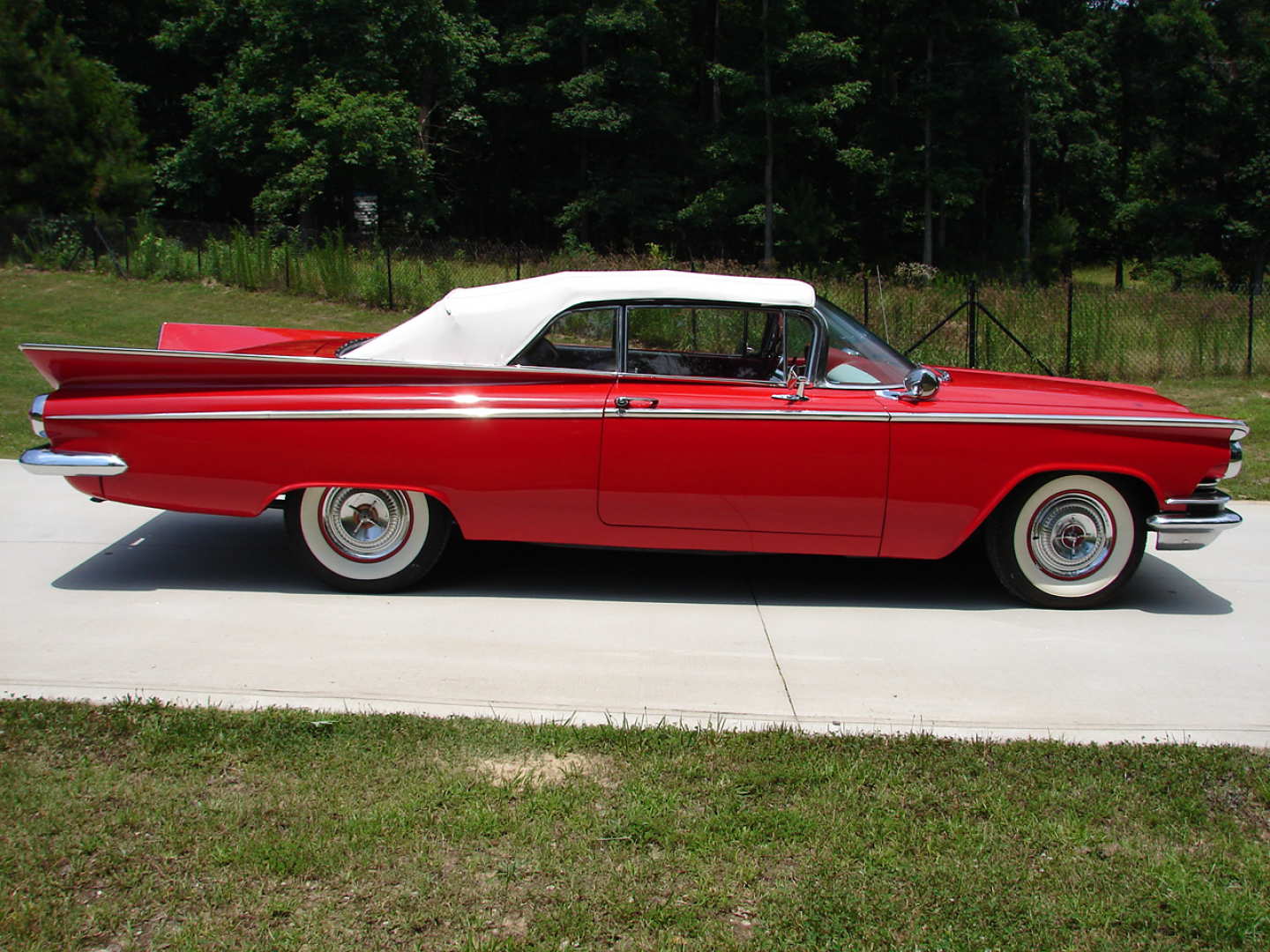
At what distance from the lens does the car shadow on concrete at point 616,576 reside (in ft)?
19.6

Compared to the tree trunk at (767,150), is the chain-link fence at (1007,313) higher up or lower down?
lower down

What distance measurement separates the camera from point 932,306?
16734 mm

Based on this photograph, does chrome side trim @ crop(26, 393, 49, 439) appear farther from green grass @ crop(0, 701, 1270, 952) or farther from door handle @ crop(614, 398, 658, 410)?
door handle @ crop(614, 398, 658, 410)

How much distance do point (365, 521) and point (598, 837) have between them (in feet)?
8.79

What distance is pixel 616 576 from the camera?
6.36 metres

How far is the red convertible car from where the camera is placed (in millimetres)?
5594

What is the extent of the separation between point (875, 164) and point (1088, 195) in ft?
39.8

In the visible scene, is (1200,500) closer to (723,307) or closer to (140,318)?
(723,307)

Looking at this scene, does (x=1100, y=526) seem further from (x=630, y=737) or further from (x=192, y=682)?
(x=192, y=682)

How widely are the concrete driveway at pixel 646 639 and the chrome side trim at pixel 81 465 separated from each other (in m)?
0.59

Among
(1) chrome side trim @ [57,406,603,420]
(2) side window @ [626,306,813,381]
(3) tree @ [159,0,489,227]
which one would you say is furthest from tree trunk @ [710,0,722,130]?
(1) chrome side trim @ [57,406,603,420]

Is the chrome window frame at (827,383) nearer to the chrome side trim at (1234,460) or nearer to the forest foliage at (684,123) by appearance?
the chrome side trim at (1234,460)

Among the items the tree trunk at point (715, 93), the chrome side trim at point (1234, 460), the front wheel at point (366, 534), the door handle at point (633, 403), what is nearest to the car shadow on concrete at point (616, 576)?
the front wheel at point (366, 534)

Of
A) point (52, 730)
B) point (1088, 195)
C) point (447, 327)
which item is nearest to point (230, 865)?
point (52, 730)
